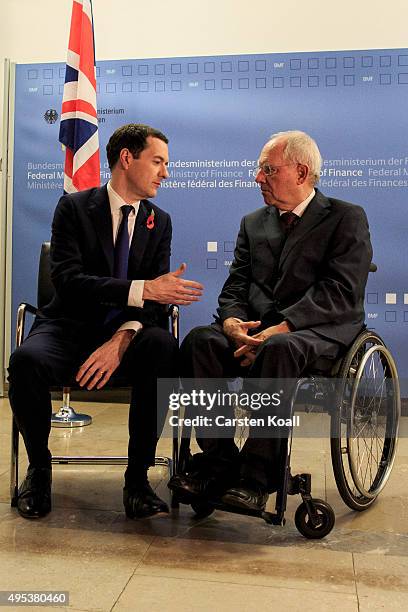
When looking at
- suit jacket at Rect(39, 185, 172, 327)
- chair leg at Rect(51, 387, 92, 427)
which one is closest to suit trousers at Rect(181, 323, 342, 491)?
suit jacket at Rect(39, 185, 172, 327)

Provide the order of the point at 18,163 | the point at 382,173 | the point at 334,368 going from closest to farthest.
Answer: the point at 334,368
the point at 382,173
the point at 18,163

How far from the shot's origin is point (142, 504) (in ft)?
6.86

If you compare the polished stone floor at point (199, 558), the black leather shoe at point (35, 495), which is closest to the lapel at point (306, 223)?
the polished stone floor at point (199, 558)

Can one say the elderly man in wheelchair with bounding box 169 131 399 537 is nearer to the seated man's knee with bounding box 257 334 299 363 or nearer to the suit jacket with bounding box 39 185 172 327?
the seated man's knee with bounding box 257 334 299 363

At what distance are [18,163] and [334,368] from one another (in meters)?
2.66

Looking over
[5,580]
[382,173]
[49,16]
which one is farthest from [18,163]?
[5,580]

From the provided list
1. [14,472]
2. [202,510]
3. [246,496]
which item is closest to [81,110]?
[14,472]

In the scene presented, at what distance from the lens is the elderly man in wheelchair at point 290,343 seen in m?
1.94

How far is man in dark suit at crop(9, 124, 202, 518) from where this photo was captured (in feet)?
6.92

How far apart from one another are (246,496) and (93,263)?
886 millimetres

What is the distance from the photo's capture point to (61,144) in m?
4.07

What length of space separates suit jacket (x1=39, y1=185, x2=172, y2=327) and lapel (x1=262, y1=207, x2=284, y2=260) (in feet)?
1.13

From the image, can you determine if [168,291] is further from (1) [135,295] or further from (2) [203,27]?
(2) [203,27]

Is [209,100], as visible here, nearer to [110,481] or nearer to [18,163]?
[18,163]
